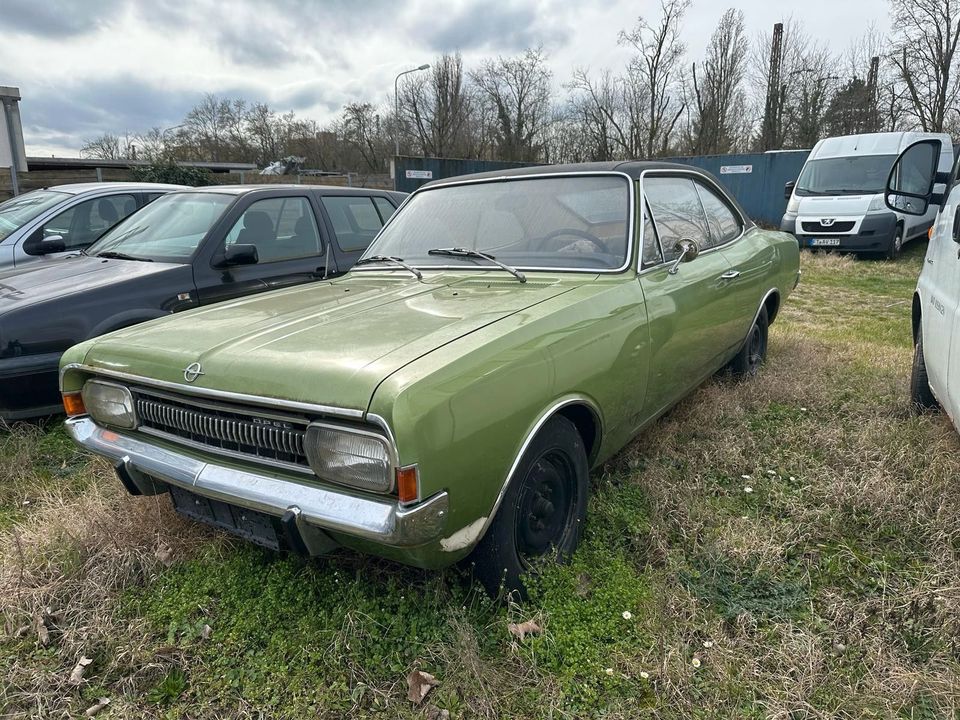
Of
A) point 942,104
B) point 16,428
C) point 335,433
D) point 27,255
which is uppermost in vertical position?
point 942,104

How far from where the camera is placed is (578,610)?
2.25 m

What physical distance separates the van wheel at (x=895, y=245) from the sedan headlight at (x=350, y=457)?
1263 cm

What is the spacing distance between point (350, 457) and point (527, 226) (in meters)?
1.80

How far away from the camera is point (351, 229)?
17.8ft

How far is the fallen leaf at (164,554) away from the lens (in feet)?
8.66

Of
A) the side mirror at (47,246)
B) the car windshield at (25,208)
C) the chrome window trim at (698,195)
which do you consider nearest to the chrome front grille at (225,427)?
the chrome window trim at (698,195)

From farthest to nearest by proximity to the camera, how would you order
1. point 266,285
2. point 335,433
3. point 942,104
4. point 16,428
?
point 942,104 → point 266,285 → point 16,428 → point 335,433

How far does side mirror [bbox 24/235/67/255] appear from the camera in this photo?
18.3 feet

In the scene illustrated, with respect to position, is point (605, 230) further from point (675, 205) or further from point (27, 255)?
point (27, 255)

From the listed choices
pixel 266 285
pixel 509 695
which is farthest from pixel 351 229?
pixel 509 695

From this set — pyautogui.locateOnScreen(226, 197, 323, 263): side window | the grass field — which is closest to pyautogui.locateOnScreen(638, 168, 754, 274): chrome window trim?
the grass field

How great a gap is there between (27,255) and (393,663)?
18.5 feet

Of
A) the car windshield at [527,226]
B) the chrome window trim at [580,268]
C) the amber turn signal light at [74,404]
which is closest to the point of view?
the amber turn signal light at [74,404]

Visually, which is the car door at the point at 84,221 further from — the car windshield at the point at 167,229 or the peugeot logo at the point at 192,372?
the peugeot logo at the point at 192,372
